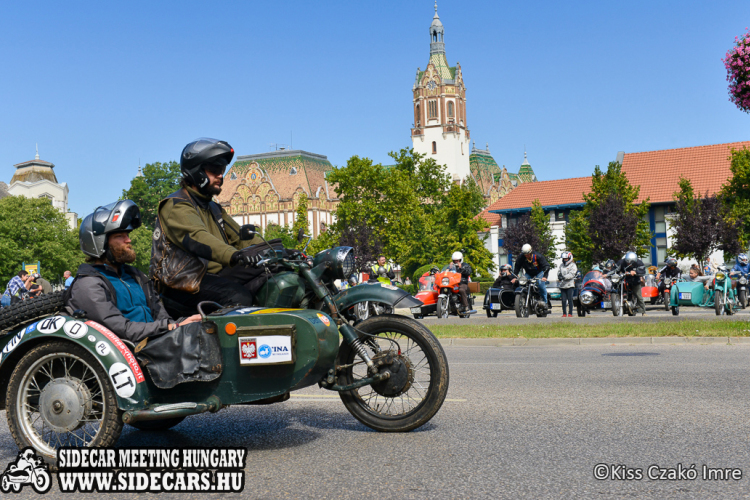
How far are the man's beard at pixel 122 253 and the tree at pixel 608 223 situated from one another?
169ft

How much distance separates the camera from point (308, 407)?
22.9ft

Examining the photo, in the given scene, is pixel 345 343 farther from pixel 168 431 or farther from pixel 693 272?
pixel 693 272

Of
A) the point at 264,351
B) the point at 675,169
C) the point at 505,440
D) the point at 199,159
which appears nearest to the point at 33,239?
the point at 675,169

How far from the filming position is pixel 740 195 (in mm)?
53219

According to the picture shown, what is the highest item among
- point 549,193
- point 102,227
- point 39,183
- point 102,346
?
point 39,183

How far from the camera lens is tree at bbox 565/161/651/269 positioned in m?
54.5

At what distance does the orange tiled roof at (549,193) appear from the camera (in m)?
76.8

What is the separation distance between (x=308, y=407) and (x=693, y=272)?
61.9 ft

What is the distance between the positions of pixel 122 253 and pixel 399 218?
187 feet

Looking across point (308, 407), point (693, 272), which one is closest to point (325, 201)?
point (693, 272)

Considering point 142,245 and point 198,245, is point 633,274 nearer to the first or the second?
point 198,245

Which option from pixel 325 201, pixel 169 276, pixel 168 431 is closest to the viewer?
pixel 169 276

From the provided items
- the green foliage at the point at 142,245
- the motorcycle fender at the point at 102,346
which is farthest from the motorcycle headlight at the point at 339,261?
the green foliage at the point at 142,245

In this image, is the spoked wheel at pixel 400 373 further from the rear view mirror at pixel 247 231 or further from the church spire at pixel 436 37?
the church spire at pixel 436 37
